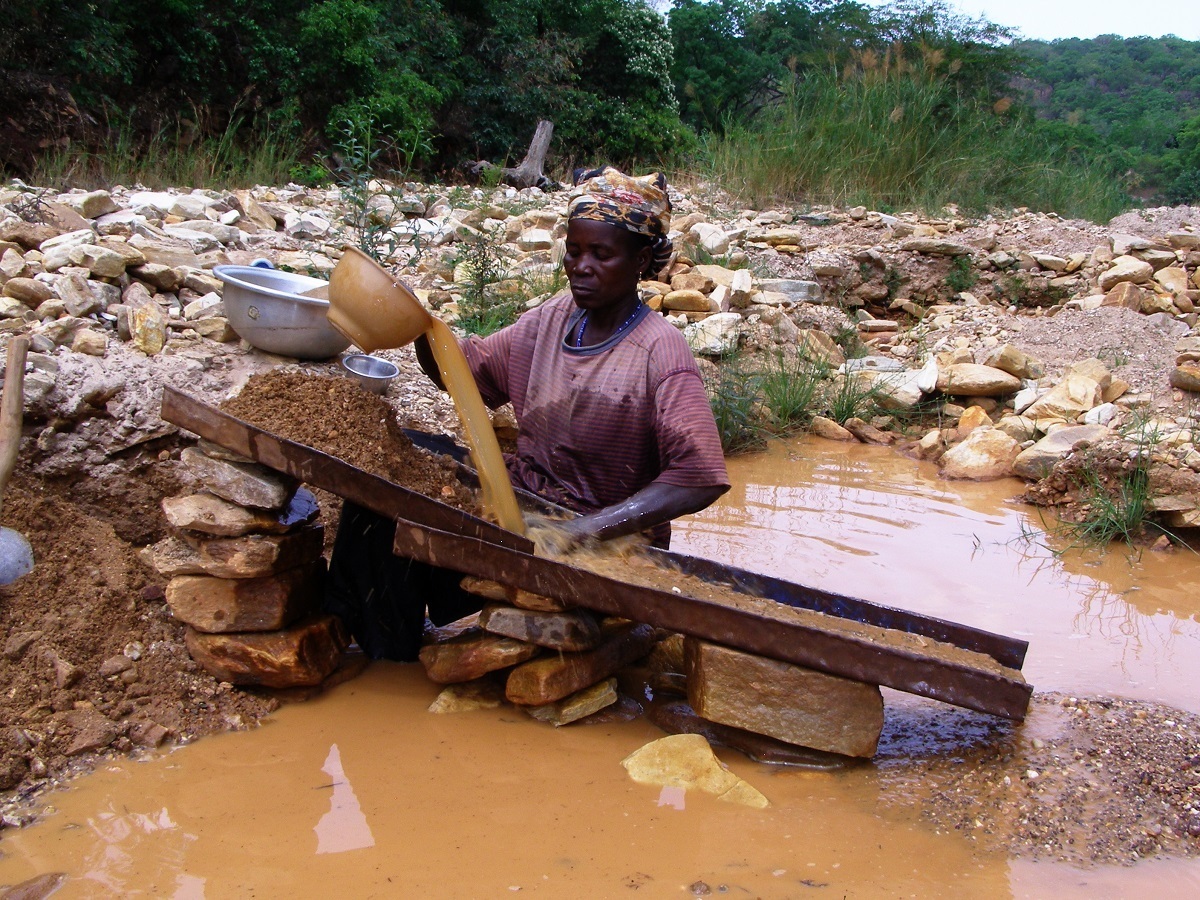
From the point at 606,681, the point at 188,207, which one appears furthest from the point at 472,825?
the point at 188,207

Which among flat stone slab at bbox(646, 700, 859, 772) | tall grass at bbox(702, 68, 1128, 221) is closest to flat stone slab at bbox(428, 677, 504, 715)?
flat stone slab at bbox(646, 700, 859, 772)

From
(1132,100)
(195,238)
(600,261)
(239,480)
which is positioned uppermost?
(1132,100)

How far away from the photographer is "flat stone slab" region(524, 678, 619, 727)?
9.16 feet

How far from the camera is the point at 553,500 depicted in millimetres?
3062

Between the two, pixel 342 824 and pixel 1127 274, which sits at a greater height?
pixel 1127 274

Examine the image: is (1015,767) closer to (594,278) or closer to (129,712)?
(594,278)

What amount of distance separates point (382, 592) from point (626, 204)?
133 centimetres

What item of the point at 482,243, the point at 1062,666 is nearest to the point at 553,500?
the point at 1062,666

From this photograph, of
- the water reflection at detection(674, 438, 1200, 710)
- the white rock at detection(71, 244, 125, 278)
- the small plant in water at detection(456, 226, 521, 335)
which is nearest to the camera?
the water reflection at detection(674, 438, 1200, 710)

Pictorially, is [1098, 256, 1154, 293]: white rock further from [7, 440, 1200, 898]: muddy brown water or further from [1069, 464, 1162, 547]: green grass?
[7, 440, 1200, 898]: muddy brown water

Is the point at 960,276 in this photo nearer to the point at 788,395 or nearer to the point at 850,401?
the point at 850,401

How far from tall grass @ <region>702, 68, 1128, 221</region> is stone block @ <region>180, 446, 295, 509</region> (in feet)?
30.3

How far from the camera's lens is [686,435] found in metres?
2.72

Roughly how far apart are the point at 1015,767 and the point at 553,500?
4.80ft
